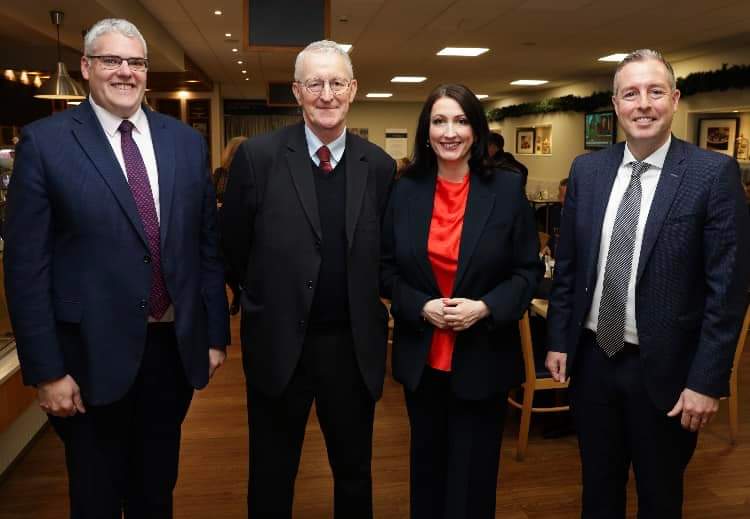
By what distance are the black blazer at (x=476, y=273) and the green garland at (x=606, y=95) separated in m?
7.70

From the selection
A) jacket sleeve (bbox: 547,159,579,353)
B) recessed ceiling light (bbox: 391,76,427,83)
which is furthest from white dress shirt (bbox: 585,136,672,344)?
recessed ceiling light (bbox: 391,76,427,83)

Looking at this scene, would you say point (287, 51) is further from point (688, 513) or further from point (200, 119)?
point (200, 119)

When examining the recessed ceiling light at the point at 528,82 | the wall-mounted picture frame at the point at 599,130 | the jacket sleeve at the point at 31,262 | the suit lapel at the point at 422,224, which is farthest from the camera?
the recessed ceiling light at the point at 528,82

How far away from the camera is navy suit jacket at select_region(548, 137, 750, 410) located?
5.61ft

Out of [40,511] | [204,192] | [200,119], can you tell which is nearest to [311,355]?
[204,192]

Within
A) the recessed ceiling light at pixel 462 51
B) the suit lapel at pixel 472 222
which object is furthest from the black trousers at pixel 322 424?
the recessed ceiling light at pixel 462 51

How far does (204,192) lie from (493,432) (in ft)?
3.86

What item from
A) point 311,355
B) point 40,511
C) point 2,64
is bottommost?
point 40,511

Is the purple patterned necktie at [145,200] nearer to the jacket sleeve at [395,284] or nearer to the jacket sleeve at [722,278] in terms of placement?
the jacket sleeve at [395,284]

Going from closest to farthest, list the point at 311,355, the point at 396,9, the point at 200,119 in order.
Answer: the point at 311,355 < the point at 396,9 < the point at 200,119

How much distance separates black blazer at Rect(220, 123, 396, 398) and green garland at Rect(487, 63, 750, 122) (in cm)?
789

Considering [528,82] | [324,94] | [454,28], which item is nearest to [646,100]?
[324,94]

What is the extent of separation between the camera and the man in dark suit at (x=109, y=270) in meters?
1.66

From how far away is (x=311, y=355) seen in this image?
1.98 metres
